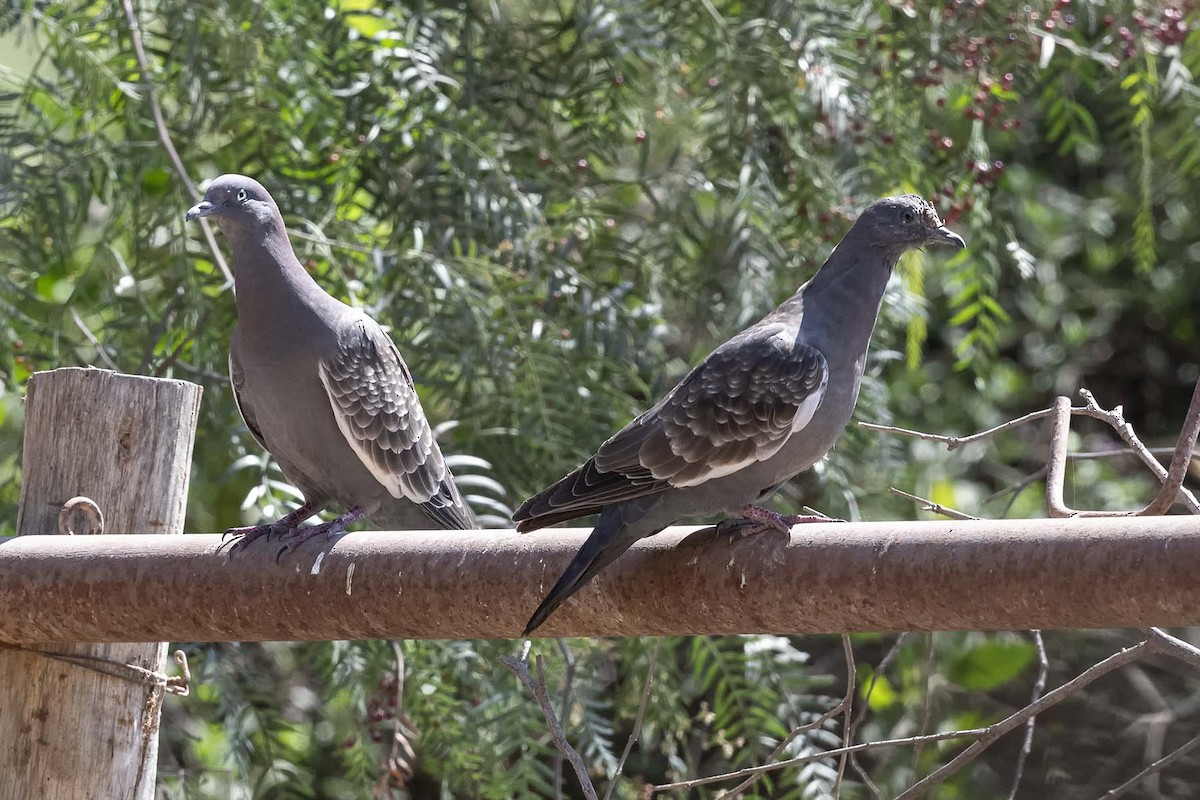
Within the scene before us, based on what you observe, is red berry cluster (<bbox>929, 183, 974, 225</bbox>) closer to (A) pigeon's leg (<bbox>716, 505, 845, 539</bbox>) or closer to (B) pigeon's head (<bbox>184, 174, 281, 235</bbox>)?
(A) pigeon's leg (<bbox>716, 505, 845, 539</bbox>)

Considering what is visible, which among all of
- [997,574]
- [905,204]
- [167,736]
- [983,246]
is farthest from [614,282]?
[997,574]

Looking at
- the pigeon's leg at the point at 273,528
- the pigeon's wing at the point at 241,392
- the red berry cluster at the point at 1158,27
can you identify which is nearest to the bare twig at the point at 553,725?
the pigeon's leg at the point at 273,528

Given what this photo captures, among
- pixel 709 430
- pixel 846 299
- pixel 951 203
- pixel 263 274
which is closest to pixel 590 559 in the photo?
pixel 709 430

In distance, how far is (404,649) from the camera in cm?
314

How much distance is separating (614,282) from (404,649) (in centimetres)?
116

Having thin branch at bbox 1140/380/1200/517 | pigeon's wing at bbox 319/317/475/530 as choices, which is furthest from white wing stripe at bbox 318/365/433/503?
thin branch at bbox 1140/380/1200/517

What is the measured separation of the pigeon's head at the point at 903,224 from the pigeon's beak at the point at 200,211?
4.17 ft

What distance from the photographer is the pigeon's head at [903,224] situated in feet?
8.29

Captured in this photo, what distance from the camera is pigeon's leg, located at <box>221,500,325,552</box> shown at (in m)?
2.35

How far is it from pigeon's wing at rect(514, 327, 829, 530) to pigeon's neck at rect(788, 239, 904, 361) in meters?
0.08

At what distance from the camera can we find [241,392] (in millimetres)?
2834

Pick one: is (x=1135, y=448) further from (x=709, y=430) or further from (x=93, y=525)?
(x=93, y=525)

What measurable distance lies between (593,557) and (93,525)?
37.8 inches

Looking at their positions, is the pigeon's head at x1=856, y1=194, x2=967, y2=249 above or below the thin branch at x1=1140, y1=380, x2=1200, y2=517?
above
